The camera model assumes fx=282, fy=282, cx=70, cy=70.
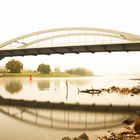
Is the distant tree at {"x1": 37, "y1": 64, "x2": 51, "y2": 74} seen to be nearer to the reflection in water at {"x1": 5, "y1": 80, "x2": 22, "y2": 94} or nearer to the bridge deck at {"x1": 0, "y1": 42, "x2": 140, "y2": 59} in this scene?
the reflection in water at {"x1": 5, "y1": 80, "x2": 22, "y2": 94}

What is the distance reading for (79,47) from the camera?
4697cm

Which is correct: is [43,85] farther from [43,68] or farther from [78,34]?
[43,68]

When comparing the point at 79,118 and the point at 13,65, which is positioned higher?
the point at 13,65

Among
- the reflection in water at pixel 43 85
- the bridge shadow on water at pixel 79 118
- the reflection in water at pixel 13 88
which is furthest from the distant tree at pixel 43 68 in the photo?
the bridge shadow on water at pixel 79 118

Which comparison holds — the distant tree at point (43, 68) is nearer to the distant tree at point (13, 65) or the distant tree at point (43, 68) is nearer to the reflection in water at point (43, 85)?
the distant tree at point (13, 65)

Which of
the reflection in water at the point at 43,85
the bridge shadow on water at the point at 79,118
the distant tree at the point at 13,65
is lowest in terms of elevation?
the reflection in water at the point at 43,85

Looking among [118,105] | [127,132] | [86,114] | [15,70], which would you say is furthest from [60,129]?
[15,70]

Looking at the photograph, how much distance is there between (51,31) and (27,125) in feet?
123

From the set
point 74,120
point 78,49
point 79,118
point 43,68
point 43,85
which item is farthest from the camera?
point 43,68

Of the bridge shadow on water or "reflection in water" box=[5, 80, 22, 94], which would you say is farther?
"reflection in water" box=[5, 80, 22, 94]

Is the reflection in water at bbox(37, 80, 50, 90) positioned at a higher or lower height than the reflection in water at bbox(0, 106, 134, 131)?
lower

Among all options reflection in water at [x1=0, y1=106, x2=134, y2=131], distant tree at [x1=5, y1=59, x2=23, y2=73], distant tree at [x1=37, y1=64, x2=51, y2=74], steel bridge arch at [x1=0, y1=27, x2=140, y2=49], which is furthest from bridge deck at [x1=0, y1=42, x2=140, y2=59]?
distant tree at [x1=37, y1=64, x2=51, y2=74]

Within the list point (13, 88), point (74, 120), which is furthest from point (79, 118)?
point (13, 88)

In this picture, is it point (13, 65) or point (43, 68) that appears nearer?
point (13, 65)
